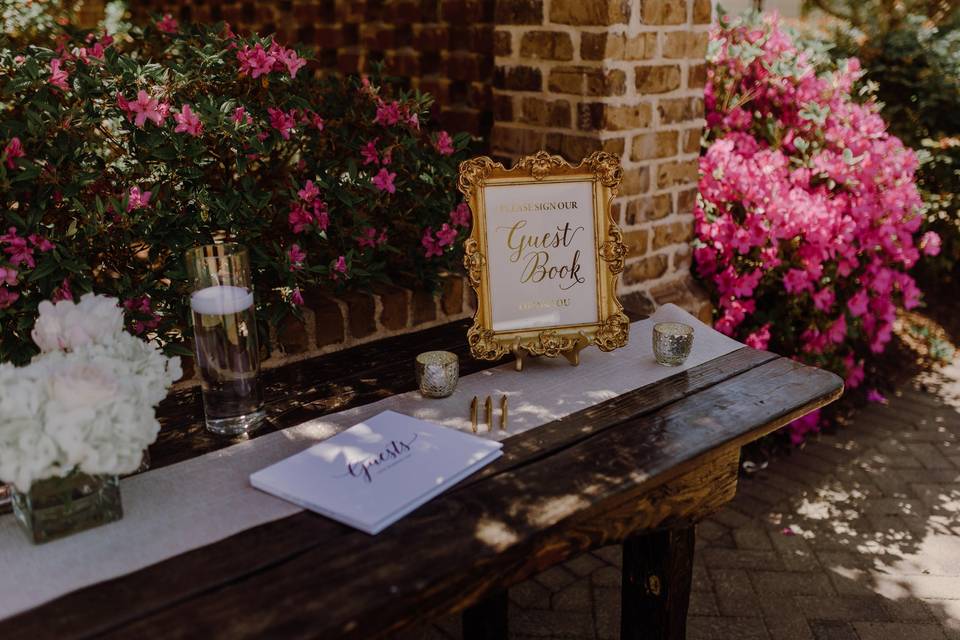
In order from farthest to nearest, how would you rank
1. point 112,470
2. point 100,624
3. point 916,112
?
point 916,112, point 112,470, point 100,624

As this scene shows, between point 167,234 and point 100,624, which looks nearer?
point 100,624

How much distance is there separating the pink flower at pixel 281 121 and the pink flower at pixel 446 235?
47 cm

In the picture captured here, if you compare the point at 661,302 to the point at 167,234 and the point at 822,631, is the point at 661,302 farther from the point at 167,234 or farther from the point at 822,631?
the point at 167,234

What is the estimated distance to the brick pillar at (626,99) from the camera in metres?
2.45

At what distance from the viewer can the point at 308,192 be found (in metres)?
2.06

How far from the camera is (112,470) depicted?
111 centimetres

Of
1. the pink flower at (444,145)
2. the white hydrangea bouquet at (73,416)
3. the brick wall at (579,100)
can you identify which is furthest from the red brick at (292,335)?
the white hydrangea bouquet at (73,416)

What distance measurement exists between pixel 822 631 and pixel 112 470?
1.95m

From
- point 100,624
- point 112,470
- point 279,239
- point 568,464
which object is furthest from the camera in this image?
point 279,239

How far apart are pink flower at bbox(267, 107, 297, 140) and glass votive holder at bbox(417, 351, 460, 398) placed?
2.41ft

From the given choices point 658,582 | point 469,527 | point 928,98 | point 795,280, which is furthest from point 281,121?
point 928,98

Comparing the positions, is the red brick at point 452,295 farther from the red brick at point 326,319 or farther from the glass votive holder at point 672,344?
the glass votive holder at point 672,344

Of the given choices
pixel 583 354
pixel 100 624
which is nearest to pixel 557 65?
pixel 583 354

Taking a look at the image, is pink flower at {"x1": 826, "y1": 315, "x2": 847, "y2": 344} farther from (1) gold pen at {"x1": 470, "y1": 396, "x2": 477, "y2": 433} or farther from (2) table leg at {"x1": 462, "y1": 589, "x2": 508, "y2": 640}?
(1) gold pen at {"x1": 470, "y1": 396, "x2": 477, "y2": 433}
